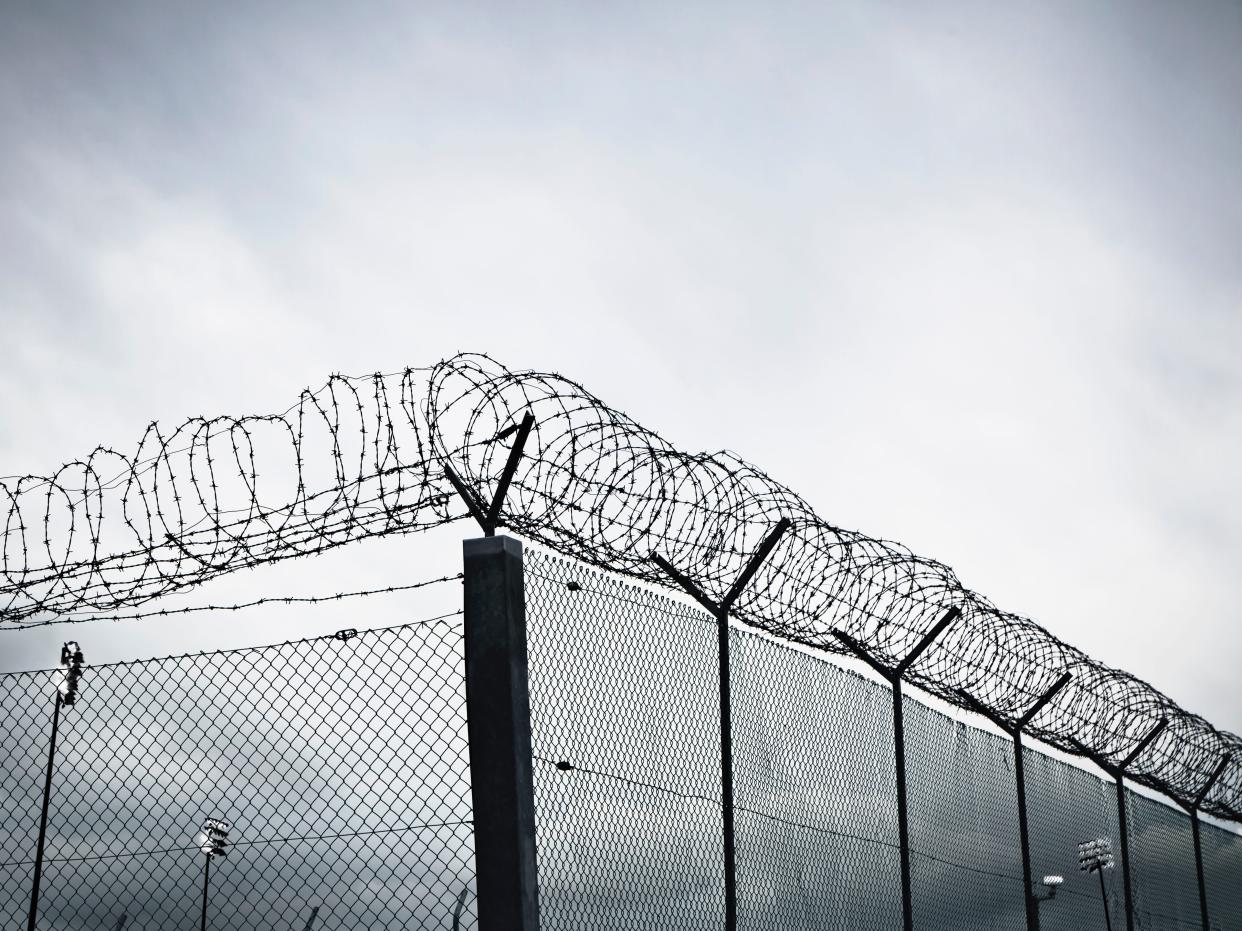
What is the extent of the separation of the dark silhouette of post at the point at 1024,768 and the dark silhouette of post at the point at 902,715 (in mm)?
1031

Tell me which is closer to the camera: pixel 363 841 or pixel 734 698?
pixel 363 841

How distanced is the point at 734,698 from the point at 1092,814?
6221mm

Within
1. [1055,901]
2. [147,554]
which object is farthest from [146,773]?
[1055,901]

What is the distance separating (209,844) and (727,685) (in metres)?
2.23

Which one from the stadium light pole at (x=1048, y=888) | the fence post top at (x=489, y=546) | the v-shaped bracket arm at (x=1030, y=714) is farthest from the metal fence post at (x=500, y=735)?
the stadium light pole at (x=1048, y=888)

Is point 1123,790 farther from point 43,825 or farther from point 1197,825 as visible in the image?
point 43,825

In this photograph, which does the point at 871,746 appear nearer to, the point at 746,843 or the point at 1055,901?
the point at 746,843

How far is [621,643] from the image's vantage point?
17.1ft

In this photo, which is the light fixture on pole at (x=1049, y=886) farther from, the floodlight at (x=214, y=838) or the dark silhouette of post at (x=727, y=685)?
the floodlight at (x=214, y=838)

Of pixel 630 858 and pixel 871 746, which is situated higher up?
pixel 871 746

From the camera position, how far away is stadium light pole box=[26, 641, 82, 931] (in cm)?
538

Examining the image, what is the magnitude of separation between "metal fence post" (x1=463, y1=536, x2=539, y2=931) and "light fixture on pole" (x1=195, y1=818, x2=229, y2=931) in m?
1.12

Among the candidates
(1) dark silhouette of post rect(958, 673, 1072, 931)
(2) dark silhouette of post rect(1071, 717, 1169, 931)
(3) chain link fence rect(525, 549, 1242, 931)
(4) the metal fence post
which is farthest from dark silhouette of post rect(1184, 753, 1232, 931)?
(4) the metal fence post

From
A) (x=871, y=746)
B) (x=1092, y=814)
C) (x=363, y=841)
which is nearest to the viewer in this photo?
(x=363, y=841)
